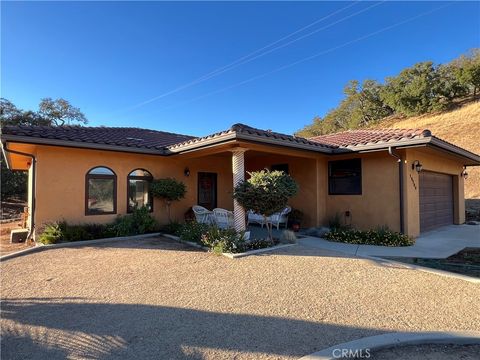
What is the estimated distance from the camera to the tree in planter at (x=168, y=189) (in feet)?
36.5

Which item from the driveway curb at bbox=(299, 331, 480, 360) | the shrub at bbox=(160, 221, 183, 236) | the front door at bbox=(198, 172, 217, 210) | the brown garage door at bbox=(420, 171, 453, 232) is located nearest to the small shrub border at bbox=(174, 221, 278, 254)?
the shrub at bbox=(160, 221, 183, 236)

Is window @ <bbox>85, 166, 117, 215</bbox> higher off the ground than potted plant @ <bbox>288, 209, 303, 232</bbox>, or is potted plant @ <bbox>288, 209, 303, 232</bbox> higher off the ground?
window @ <bbox>85, 166, 117, 215</bbox>

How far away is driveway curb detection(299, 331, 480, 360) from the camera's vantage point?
3.24m

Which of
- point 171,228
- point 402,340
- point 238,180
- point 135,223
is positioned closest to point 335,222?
point 238,180

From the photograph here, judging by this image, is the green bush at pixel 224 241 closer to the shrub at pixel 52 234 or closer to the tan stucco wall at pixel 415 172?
the shrub at pixel 52 234

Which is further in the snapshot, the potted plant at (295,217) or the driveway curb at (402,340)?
the potted plant at (295,217)

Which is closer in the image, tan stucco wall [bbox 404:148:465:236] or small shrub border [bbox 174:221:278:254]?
small shrub border [bbox 174:221:278:254]

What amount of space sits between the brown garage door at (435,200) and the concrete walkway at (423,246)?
1038mm

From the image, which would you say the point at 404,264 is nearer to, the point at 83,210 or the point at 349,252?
the point at 349,252

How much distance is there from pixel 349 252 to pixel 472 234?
20.5 feet

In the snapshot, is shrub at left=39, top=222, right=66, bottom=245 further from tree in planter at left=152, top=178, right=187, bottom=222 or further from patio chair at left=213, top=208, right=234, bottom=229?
patio chair at left=213, top=208, right=234, bottom=229

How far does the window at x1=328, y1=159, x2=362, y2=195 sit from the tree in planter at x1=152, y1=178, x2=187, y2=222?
5.74 m

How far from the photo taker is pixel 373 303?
4.48m

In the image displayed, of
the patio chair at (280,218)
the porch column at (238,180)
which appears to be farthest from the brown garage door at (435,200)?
the porch column at (238,180)
